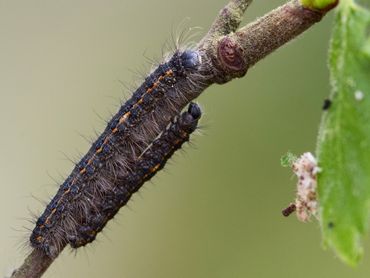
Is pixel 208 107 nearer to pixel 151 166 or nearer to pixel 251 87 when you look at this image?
pixel 251 87

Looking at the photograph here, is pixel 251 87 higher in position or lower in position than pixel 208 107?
higher

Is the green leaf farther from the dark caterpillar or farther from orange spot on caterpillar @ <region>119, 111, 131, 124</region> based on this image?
orange spot on caterpillar @ <region>119, 111, 131, 124</region>

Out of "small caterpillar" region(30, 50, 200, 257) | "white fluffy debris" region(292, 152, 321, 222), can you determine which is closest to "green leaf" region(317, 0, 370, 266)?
"white fluffy debris" region(292, 152, 321, 222)

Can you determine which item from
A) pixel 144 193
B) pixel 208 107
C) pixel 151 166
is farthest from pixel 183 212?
pixel 151 166

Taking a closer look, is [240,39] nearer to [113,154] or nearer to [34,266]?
[113,154]

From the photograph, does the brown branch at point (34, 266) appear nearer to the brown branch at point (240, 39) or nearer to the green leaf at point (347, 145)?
the brown branch at point (240, 39)

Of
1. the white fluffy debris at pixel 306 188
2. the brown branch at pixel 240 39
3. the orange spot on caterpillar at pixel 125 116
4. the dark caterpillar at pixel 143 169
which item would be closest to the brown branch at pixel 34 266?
the brown branch at pixel 240 39
